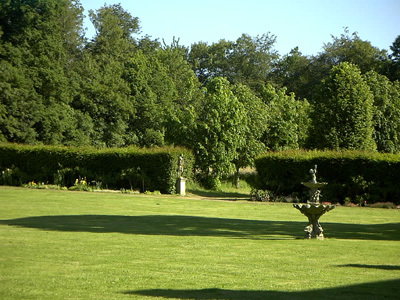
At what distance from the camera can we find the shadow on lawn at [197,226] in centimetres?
1658

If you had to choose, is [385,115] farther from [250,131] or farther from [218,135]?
[218,135]

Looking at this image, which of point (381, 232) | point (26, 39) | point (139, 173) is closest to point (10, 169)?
point (139, 173)

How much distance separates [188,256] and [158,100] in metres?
47.2

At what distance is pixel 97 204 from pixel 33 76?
83.2 ft

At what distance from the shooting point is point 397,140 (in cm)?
4791

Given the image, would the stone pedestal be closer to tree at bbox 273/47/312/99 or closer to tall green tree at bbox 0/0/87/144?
tall green tree at bbox 0/0/87/144

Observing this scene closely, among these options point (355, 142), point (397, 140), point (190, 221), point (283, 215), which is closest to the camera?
point (190, 221)

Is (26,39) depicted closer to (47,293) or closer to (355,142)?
(355,142)

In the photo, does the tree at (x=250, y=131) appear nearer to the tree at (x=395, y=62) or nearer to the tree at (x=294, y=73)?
the tree at (x=395, y=62)

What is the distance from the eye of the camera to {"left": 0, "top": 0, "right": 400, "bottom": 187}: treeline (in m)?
40.3

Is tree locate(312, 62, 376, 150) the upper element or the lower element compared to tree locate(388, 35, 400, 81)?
lower

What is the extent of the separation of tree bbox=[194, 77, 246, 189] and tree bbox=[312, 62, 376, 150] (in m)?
6.41

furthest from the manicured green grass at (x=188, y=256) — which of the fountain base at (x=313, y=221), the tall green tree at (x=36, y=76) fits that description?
the tall green tree at (x=36, y=76)

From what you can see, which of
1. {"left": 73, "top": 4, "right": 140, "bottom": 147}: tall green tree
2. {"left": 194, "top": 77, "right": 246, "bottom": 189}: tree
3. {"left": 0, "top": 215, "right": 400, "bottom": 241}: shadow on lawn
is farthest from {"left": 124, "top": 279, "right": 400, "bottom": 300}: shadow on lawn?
{"left": 73, "top": 4, "right": 140, "bottom": 147}: tall green tree
